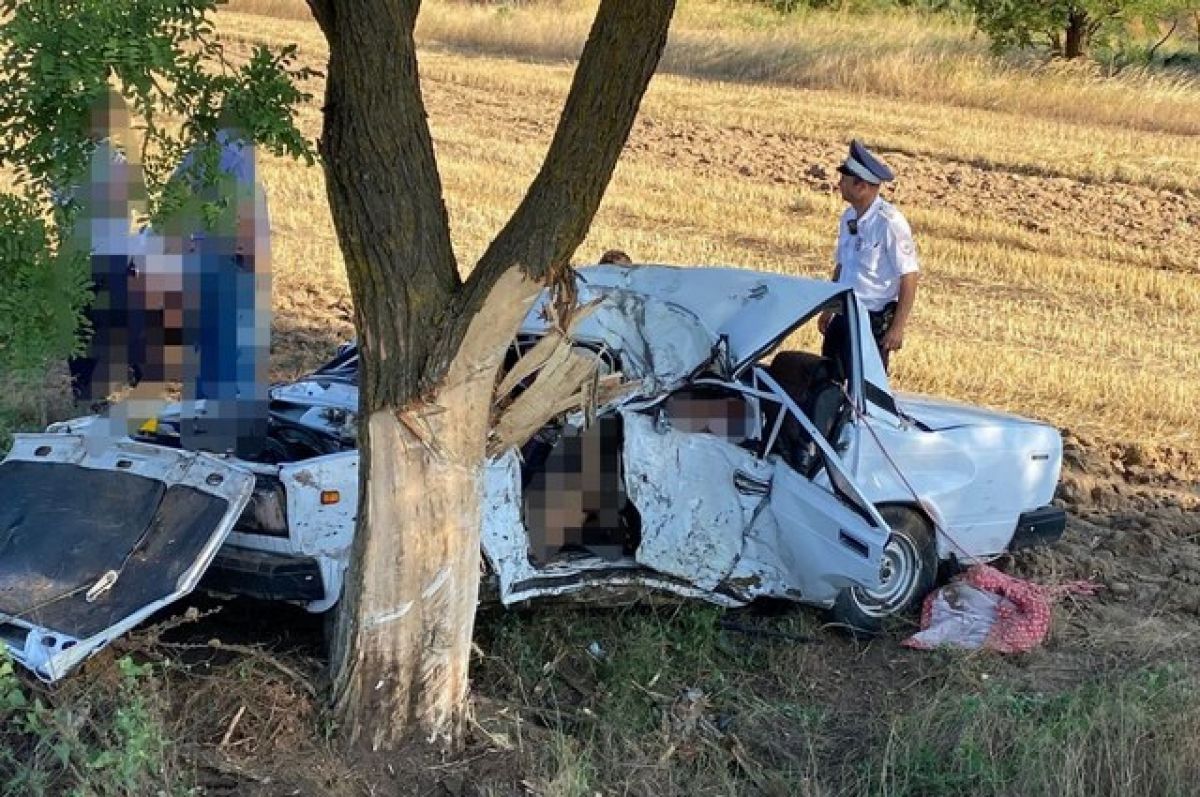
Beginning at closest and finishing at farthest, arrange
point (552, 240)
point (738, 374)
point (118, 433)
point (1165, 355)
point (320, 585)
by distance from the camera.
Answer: point (552, 240), point (320, 585), point (118, 433), point (738, 374), point (1165, 355)

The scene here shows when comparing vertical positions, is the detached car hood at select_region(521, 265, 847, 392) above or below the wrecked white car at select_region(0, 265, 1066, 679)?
above

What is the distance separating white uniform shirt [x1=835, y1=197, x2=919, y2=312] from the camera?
26.3 ft

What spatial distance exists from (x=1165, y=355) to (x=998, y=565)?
4995 mm

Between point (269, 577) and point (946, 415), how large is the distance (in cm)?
360

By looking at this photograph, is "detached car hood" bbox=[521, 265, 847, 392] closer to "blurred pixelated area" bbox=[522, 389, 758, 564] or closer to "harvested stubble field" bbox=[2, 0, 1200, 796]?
"blurred pixelated area" bbox=[522, 389, 758, 564]

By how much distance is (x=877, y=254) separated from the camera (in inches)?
319

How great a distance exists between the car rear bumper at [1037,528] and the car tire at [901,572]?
1.83 ft

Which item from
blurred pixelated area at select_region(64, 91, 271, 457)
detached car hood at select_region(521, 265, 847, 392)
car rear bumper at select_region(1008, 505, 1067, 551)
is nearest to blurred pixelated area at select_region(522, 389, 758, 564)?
detached car hood at select_region(521, 265, 847, 392)

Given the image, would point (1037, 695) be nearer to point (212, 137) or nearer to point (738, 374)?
point (738, 374)

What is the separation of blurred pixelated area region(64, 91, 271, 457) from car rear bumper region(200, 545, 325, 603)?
0.63m

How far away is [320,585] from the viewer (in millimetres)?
5543

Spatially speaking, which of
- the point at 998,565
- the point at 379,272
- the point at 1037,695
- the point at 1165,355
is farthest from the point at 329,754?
the point at 1165,355

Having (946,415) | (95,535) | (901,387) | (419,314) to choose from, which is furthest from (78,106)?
(901,387)

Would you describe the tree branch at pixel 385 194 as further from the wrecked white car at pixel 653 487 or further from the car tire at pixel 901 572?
the car tire at pixel 901 572
